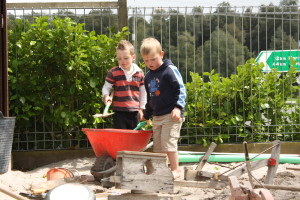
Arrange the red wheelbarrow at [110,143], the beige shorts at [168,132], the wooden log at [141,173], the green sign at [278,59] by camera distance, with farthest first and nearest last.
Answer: the green sign at [278,59] → the beige shorts at [168,132] → the red wheelbarrow at [110,143] → the wooden log at [141,173]

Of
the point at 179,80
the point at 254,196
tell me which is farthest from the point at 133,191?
the point at 179,80

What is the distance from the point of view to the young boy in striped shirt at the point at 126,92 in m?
5.37

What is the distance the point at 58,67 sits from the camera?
5.89 meters

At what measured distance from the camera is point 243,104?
6223 millimetres

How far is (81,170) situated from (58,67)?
1228 mm

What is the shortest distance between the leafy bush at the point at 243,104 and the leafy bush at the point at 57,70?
115 cm

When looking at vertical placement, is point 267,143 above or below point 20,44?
below

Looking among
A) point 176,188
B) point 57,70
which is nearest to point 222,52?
point 57,70

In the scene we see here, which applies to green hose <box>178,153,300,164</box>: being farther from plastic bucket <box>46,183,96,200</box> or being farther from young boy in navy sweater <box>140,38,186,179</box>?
plastic bucket <box>46,183,96,200</box>

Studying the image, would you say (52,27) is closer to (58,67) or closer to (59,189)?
(58,67)

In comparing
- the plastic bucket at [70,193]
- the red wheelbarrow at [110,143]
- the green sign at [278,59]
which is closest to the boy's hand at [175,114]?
the red wheelbarrow at [110,143]

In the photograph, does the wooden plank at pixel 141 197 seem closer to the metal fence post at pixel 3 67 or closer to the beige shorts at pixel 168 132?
the beige shorts at pixel 168 132

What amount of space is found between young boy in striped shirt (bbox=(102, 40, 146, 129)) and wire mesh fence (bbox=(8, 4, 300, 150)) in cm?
74

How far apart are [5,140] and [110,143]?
4.16ft
